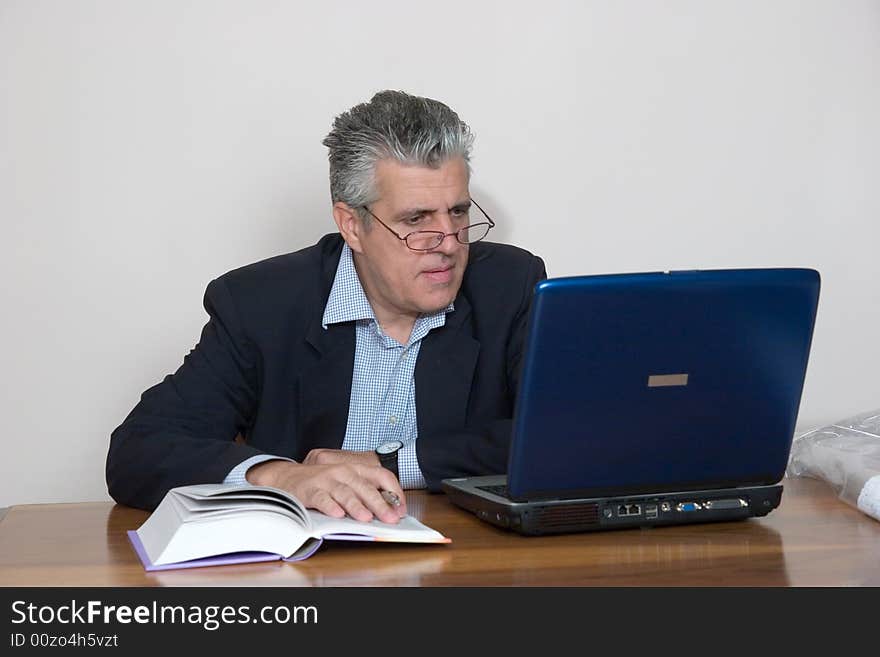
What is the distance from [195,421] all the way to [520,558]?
890 mm

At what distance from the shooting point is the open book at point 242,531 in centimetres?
138

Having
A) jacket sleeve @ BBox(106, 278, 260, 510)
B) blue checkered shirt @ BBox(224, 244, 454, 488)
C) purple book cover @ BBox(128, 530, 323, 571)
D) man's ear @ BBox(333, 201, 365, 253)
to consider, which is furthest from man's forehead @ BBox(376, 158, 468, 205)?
purple book cover @ BBox(128, 530, 323, 571)

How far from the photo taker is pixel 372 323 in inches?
90.1

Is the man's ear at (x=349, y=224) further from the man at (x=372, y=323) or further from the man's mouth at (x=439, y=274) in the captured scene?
the man's mouth at (x=439, y=274)

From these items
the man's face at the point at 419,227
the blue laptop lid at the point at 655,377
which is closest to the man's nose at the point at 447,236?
the man's face at the point at 419,227

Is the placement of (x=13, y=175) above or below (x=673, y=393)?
above

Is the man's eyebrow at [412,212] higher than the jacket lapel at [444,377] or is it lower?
higher

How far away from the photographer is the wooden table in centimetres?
132

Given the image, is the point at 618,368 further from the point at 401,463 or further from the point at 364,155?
the point at 364,155

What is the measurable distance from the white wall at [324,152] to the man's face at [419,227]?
705mm

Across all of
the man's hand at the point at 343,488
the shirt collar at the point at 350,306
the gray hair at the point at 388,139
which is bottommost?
the man's hand at the point at 343,488

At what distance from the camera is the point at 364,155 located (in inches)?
87.7
